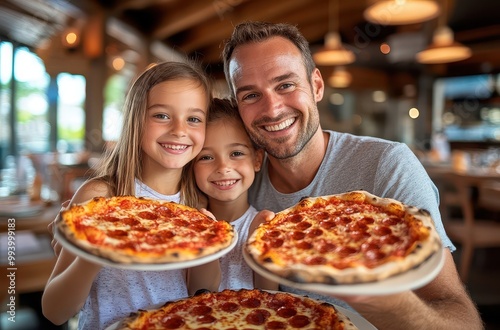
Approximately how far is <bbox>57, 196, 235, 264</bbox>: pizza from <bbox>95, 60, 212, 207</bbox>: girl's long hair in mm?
389

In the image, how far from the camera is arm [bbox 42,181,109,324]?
152 centimetres

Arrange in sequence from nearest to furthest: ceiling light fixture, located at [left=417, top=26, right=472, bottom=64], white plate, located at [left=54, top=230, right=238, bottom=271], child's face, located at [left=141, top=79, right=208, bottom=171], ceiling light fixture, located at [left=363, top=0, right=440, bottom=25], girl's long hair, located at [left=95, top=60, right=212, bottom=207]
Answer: white plate, located at [left=54, top=230, right=238, bottom=271], child's face, located at [left=141, top=79, right=208, bottom=171], girl's long hair, located at [left=95, top=60, right=212, bottom=207], ceiling light fixture, located at [left=363, top=0, right=440, bottom=25], ceiling light fixture, located at [left=417, top=26, right=472, bottom=64]

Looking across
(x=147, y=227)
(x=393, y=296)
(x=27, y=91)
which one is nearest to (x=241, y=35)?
(x=147, y=227)

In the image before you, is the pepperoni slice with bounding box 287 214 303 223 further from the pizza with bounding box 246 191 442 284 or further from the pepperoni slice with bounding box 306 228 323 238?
the pepperoni slice with bounding box 306 228 323 238

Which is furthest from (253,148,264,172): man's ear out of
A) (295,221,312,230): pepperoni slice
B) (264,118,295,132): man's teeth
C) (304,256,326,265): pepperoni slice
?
(304,256,326,265): pepperoni slice

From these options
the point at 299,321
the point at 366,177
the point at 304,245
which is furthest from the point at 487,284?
the point at 304,245

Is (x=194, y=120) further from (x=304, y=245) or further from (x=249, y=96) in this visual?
(x=304, y=245)

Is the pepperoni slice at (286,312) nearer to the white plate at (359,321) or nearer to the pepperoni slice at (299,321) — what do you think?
the pepperoni slice at (299,321)

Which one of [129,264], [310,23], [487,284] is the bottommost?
[487,284]

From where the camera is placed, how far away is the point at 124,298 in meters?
1.96

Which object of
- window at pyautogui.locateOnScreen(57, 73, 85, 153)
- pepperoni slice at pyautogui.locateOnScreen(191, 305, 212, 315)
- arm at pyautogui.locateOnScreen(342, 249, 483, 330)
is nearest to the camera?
arm at pyautogui.locateOnScreen(342, 249, 483, 330)

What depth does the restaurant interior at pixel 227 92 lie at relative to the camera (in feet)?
14.6

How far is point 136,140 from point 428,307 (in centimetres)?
150

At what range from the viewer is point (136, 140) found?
212 cm
